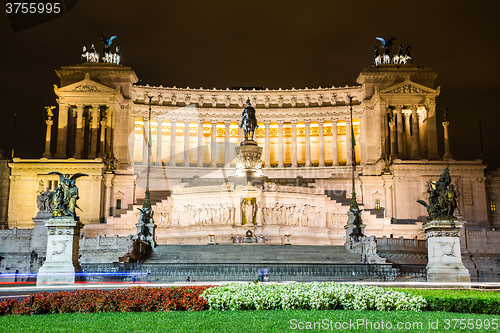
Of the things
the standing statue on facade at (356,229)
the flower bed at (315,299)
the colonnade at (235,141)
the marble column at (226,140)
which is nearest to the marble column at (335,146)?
the colonnade at (235,141)

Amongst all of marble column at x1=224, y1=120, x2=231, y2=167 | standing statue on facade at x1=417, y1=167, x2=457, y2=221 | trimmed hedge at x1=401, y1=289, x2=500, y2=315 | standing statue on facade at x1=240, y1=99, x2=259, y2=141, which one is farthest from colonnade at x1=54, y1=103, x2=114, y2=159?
trimmed hedge at x1=401, y1=289, x2=500, y2=315

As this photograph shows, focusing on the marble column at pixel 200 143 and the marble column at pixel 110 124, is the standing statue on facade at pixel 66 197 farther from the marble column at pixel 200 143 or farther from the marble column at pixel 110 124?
the marble column at pixel 200 143

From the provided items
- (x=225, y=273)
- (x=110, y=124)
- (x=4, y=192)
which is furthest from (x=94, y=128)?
(x=225, y=273)

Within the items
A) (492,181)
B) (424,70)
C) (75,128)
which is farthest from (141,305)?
(424,70)

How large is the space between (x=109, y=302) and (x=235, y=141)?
8021 centimetres

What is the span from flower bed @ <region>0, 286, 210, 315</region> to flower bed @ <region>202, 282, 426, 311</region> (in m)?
0.75

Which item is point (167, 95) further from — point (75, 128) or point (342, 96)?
point (342, 96)

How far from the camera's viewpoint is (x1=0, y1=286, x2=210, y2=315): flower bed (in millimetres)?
17516

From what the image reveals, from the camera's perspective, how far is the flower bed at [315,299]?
1833 cm

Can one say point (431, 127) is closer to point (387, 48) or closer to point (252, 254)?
point (387, 48)

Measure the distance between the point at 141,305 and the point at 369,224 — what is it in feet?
151

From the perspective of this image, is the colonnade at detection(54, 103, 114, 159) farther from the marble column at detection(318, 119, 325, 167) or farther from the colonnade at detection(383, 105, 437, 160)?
the colonnade at detection(383, 105, 437, 160)

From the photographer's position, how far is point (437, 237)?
2933 centimetres

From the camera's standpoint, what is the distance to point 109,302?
59.5ft
